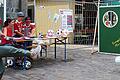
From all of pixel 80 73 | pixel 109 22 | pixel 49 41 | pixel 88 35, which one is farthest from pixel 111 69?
pixel 88 35

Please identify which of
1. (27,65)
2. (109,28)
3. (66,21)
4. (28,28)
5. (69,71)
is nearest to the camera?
(69,71)

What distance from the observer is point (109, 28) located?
14.3 metres

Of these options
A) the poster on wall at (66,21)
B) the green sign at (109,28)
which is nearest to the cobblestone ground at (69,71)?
the green sign at (109,28)

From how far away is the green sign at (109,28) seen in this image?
1412 centimetres

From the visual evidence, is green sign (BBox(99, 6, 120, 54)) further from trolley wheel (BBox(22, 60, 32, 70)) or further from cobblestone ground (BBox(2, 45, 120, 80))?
trolley wheel (BBox(22, 60, 32, 70))

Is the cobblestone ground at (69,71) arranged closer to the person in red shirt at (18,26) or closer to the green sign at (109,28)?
the person in red shirt at (18,26)

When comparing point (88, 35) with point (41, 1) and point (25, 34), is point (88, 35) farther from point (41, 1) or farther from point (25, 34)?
point (25, 34)

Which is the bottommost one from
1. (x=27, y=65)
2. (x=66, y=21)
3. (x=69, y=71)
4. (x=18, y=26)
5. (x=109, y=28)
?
(x=69, y=71)

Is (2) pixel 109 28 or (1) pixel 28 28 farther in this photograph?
(2) pixel 109 28

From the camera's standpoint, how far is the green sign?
14.1 m

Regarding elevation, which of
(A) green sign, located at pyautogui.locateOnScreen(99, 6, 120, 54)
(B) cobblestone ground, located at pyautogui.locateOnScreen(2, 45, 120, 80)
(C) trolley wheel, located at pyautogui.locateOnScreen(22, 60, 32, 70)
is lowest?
(B) cobblestone ground, located at pyautogui.locateOnScreen(2, 45, 120, 80)

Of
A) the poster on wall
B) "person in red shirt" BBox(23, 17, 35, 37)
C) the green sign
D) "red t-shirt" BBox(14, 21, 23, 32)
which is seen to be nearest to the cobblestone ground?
"person in red shirt" BBox(23, 17, 35, 37)

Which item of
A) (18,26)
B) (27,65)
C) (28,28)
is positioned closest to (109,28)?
(28,28)

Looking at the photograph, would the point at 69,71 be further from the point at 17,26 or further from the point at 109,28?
the point at 109,28
